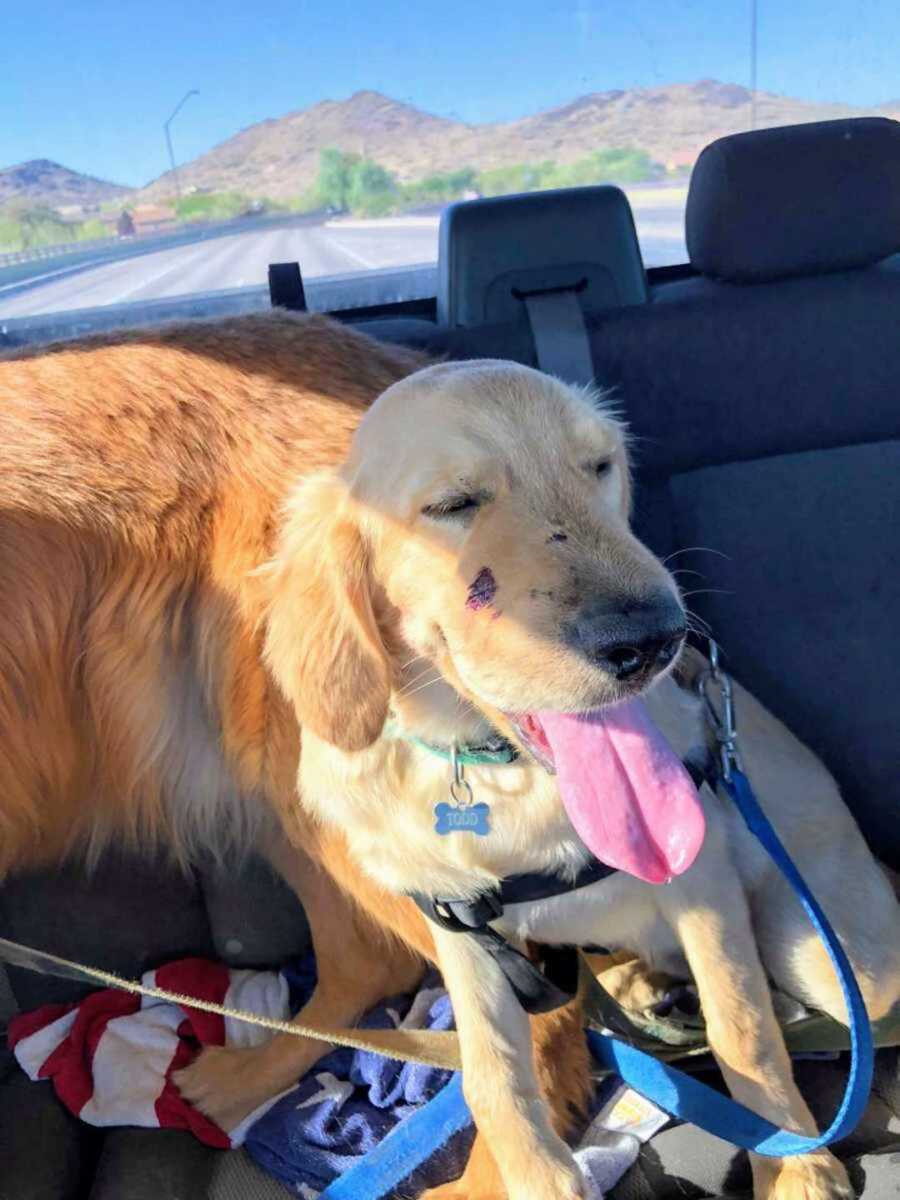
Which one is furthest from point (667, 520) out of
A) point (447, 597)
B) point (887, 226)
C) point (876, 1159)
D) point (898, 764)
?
point (876, 1159)

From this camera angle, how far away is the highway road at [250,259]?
3010mm

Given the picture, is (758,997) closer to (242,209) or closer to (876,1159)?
(876,1159)

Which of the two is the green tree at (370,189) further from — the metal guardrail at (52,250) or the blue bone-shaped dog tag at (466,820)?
the blue bone-shaped dog tag at (466,820)

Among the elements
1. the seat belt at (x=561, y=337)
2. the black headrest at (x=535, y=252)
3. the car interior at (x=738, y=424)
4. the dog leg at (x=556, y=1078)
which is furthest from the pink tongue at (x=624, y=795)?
the black headrest at (x=535, y=252)

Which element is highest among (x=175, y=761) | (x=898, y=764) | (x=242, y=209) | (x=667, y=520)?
(x=242, y=209)

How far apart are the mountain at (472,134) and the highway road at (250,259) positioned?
0.20 metres

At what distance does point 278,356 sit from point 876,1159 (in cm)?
169

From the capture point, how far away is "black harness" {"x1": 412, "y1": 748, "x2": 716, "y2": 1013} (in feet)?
5.58

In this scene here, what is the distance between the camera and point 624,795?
1.54 m

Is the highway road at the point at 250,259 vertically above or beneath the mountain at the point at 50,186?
beneath

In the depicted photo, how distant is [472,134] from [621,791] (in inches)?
71.5

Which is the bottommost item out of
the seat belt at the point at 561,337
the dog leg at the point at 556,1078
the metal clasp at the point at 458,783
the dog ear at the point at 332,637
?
the dog leg at the point at 556,1078

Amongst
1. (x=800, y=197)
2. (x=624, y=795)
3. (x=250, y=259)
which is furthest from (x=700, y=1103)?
(x=250, y=259)

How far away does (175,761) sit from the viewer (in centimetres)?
212
